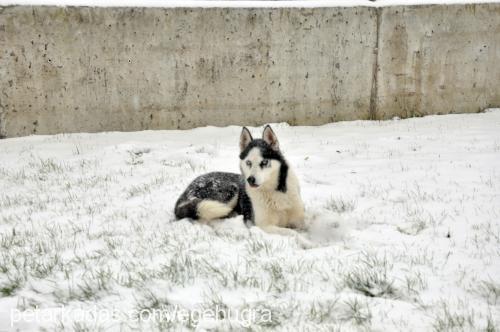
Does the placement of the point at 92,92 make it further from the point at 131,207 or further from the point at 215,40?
the point at 131,207

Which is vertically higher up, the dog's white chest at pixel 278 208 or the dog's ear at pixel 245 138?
the dog's ear at pixel 245 138

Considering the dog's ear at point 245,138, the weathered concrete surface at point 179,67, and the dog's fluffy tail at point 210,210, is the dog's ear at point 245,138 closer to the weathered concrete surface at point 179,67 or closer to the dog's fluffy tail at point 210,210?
the dog's fluffy tail at point 210,210

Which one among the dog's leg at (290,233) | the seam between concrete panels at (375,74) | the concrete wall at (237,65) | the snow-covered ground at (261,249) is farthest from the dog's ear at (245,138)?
the seam between concrete panels at (375,74)

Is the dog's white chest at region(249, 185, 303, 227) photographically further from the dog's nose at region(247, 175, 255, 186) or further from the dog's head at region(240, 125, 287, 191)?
the dog's nose at region(247, 175, 255, 186)

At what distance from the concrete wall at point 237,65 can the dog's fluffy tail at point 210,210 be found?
4.84 metres

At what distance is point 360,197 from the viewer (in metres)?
5.33

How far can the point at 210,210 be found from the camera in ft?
15.5

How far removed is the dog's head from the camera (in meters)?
4.60

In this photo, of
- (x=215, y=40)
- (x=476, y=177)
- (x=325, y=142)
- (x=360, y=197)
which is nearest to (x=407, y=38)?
(x=325, y=142)

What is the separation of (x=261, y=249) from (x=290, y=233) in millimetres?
564

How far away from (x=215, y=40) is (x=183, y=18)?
0.69m

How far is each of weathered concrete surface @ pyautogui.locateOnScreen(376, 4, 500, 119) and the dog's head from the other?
5573 millimetres

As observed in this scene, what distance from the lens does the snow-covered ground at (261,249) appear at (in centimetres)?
293

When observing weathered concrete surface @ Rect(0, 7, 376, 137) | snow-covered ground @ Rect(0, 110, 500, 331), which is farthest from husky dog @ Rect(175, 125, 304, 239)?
weathered concrete surface @ Rect(0, 7, 376, 137)
